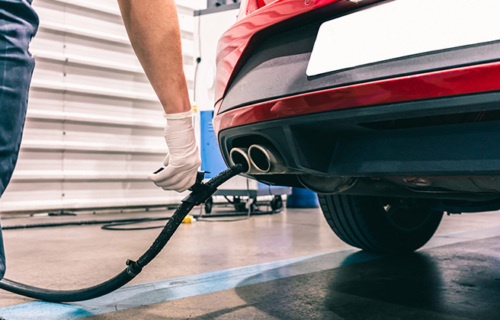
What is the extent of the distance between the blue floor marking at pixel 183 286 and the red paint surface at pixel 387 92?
2.35 ft

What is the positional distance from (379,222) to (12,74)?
1.62 meters

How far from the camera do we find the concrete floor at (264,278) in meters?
1.29

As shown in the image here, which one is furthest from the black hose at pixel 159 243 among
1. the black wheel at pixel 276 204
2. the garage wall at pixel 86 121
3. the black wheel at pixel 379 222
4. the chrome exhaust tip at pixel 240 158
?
the garage wall at pixel 86 121

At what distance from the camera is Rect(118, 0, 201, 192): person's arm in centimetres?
98

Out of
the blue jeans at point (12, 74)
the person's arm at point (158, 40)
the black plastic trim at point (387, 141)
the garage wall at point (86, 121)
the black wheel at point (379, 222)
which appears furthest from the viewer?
the garage wall at point (86, 121)

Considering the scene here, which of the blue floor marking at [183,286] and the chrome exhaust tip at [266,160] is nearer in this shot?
the chrome exhaust tip at [266,160]

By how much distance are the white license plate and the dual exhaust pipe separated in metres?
0.26

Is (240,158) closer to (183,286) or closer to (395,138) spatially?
(395,138)

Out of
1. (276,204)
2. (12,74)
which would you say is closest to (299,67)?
(12,74)

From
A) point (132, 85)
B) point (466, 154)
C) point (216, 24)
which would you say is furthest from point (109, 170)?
point (466, 154)

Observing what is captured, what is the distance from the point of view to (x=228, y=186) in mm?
4516

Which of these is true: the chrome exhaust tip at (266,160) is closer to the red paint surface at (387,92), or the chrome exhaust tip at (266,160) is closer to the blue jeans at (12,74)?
the red paint surface at (387,92)

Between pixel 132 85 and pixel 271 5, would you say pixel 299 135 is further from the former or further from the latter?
pixel 132 85

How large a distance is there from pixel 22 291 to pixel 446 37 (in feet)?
4.65
